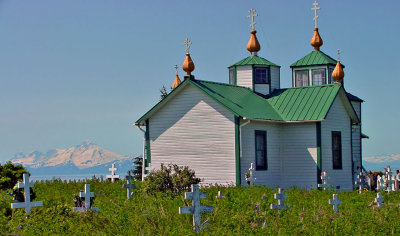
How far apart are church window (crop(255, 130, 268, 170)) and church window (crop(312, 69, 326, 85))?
24.6 ft

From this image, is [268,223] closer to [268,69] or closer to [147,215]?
[147,215]

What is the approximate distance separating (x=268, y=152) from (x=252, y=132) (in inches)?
55.8

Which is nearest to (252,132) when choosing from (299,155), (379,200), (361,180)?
(299,155)

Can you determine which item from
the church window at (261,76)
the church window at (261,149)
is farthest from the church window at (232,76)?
the church window at (261,149)

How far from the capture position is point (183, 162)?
26078 millimetres

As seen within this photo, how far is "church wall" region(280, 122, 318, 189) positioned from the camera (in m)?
26.4

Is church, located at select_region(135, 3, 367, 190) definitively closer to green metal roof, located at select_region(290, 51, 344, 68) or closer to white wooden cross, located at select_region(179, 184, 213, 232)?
green metal roof, located at select_region(290, 51, 344, 68)

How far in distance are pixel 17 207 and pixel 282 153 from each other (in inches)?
616

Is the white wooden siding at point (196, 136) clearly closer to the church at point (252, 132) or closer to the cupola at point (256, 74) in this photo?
the church at point (252, 132)

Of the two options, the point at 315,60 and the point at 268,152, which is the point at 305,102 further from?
the point at 315,60

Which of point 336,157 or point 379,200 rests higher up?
point 336,157

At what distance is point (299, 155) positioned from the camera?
26656 mm

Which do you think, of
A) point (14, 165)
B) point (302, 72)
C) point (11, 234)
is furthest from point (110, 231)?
point (302, 72)

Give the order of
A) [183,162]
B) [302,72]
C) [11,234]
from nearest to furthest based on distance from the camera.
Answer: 1. [11,234]
2. [183,162]
3. [302,72]
